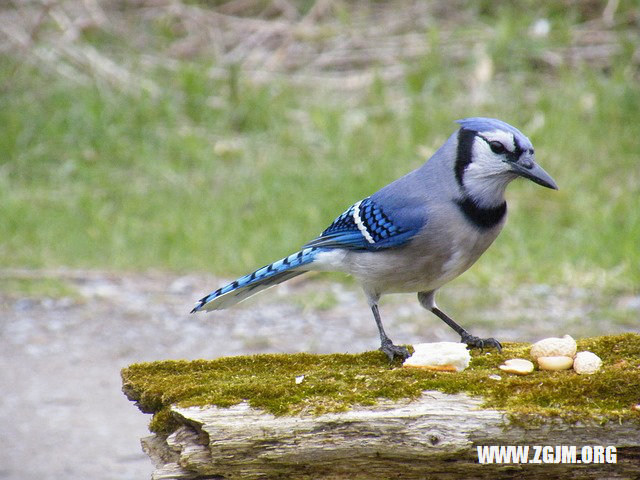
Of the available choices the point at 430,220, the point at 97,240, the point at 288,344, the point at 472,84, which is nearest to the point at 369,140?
the point at 472,84

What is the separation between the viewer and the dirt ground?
468 centimetres

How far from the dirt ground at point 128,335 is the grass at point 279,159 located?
25 centimetres

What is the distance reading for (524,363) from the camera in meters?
2.98

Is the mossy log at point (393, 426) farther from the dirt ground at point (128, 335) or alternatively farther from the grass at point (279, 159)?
the grass at point (279, 159)

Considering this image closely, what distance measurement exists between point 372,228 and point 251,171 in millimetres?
4193

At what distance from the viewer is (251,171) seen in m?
7.69

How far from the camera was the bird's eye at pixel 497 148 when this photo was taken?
3.23 meters

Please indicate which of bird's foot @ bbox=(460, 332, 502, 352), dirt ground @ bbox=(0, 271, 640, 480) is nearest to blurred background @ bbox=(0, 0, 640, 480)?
dirt ground @ bbox=(0, 271, 640, 480)

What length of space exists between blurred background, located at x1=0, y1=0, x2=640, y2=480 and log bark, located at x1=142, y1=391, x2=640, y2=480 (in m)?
1.98

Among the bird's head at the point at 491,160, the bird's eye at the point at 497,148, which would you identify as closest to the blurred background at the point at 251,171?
the bird's head at the point at 491,160

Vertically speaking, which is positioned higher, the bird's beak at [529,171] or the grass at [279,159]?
the grass at [279,159]

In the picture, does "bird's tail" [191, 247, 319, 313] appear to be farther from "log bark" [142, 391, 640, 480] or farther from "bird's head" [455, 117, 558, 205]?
"log bark" [142, 391, 640, 480]

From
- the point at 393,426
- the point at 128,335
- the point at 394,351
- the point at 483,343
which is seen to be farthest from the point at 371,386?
the point at 128,335

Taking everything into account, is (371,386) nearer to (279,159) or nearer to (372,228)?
(372,228)
